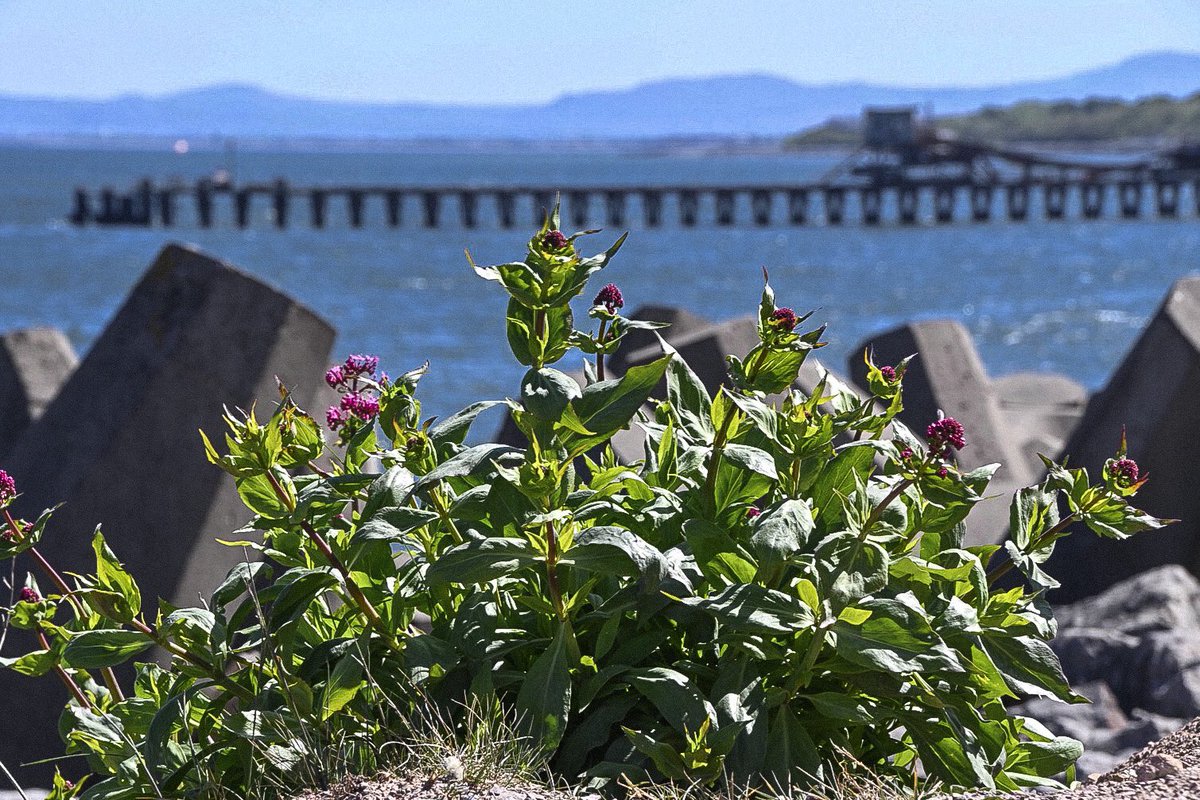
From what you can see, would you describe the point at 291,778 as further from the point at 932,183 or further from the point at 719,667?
the point at 932,183

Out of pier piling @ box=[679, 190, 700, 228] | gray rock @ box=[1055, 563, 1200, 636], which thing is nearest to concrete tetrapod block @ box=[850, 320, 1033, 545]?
gray rock @ box=[1055, 563, 1200, 636]

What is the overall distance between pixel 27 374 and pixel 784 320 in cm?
546

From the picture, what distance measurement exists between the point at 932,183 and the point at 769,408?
59.8 m

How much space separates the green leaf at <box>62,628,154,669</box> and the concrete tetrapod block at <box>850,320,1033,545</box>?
4.44m

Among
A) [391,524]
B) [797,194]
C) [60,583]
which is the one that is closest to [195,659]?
[60,583]

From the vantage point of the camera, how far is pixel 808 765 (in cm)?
227

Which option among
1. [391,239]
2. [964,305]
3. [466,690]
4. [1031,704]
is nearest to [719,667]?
[466,690]

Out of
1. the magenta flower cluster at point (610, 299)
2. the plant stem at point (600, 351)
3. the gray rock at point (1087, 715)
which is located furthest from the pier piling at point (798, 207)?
the magenta flower cluster at point (610, 299)

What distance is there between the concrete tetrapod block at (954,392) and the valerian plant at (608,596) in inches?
151

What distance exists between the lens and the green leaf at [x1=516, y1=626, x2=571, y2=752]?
222cm

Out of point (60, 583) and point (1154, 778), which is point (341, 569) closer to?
point (60, 583)

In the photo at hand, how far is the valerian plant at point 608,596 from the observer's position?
7.18 ft

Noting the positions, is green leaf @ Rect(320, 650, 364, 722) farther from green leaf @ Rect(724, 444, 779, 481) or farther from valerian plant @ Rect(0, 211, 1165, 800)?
green leaf @ Rect(724, 444, 779, 481)

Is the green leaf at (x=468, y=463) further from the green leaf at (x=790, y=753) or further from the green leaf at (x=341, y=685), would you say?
the green leaf at (x=790, y=753)
